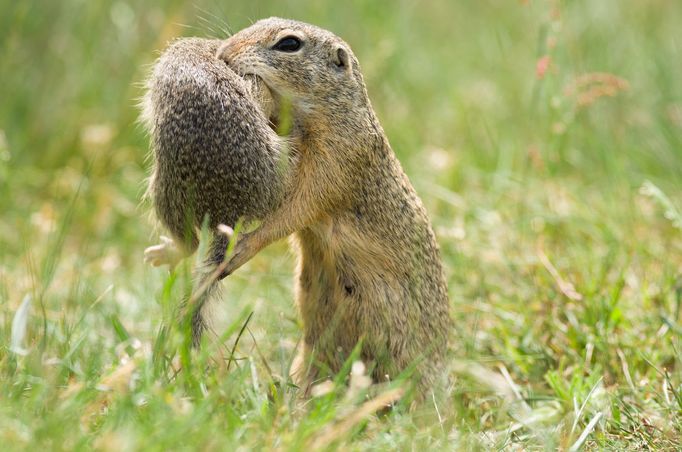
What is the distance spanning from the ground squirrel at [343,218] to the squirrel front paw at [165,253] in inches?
18.0

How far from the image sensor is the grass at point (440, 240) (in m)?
2.94

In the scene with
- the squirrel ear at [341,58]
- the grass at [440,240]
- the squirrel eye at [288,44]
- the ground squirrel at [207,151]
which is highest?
the squirrel eye at [288,44]

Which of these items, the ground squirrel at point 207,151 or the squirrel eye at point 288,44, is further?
the squirrel eye at point 288,44

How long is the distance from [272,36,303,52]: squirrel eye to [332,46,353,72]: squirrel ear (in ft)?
0.50

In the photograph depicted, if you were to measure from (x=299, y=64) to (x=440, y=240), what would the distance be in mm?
1698

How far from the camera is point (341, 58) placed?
13.1ft

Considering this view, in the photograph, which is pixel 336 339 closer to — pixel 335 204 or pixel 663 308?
pixel 335 204

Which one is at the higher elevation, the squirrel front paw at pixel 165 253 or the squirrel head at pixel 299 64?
the squirrel head at pixel 299 64

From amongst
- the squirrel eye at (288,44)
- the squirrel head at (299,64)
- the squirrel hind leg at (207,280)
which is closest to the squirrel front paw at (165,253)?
the squirrel hind leg at (207,280)

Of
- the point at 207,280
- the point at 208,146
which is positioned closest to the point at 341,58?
the point at 208,146

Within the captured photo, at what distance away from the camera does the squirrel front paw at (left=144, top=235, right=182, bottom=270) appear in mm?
3680

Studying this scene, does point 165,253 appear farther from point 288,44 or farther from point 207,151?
point 288,44

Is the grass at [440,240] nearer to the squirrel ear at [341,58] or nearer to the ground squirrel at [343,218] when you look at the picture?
the ground squirrel at [343,218]

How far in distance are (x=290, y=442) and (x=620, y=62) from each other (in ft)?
16.1
